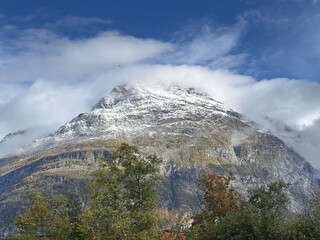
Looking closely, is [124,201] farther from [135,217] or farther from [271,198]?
[271,198]

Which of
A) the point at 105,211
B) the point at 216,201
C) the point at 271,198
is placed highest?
the point at 271,198

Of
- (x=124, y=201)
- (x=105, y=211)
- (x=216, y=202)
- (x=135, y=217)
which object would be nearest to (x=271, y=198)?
(x=216, y=202)

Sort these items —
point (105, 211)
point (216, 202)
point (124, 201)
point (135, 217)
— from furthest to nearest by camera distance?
1. point (216, 202)
2. point (124, 201)
3. point (135, 217)
4. point (105, 211)

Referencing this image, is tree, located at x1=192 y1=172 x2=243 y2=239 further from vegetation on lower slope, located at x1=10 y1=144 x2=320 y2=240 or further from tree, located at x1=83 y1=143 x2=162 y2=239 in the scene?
tree, located at x1=83 y1=143 x2=162 y2=239

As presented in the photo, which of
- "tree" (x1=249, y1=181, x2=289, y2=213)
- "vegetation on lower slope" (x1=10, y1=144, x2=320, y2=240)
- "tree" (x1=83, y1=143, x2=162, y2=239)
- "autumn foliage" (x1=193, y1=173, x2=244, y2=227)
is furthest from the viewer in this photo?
"tree" (x1=249, y1=181, x2=289, y2=213)

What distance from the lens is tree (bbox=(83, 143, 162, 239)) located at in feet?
155

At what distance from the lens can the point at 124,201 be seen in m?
50.8

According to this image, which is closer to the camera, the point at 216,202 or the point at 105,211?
the point at 105,211

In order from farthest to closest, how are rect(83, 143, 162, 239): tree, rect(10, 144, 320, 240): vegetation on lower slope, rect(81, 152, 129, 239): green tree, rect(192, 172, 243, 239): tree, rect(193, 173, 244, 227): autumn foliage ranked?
1. rect(193, 173, 244, 227): autumn foliage
2. rect(192, 172, 243, 239): tree
3. rect(83, 143, 162, 239): tree
4. rect(81, 152, 129, 239): green tree
5. rect(10, 144, 320, 240): vegetation on lower slope

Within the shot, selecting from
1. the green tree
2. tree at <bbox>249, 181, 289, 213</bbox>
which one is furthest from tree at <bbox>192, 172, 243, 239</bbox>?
tree at <bbox>249, 181, 289, 213</bbox>

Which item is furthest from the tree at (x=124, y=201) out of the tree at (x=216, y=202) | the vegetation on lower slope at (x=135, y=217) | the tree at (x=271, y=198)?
the tree at (x=271, y=198)

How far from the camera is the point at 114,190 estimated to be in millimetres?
49094

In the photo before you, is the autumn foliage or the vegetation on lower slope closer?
the vegetation on lower slope

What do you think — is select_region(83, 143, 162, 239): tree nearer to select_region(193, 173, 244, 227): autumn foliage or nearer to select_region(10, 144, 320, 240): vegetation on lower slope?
select_region(10, 144, 320, 240): vegetation on lower slope
